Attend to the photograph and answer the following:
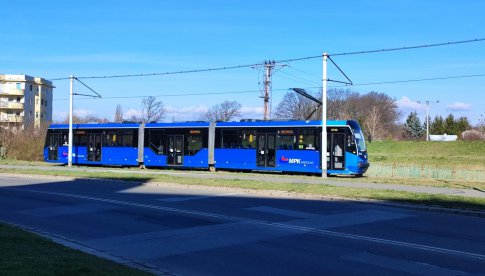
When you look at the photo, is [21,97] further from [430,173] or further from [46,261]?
[46,261]

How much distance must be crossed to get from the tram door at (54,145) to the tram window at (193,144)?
12.1 m

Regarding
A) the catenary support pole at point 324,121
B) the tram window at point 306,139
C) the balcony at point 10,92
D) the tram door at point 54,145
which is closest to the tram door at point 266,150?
the tram window at point 306,139

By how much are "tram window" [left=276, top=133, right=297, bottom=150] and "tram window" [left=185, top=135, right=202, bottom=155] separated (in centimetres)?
567

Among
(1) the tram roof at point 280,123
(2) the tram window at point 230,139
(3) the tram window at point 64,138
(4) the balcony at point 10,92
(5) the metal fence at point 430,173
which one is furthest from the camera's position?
(4) the balcony at point 10,92

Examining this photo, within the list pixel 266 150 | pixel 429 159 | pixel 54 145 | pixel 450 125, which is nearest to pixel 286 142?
pixel 266 150

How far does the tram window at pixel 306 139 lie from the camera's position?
2966cm

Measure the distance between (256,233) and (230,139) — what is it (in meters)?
21.8

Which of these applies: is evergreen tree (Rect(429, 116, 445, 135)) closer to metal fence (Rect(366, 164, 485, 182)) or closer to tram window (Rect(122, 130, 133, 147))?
metal fence (Rect(366, 164, 485, 182))

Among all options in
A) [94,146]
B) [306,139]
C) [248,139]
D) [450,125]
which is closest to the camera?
[306,139]

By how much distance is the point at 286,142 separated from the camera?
3066 cm

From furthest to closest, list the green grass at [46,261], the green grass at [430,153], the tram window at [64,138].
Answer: the green grass at [430,153], the tram window at [64,138], the green grass at [46,261]

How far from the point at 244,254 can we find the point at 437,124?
115 metres

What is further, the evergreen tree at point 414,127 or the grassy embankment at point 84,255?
the evergreen tree at point 414,127

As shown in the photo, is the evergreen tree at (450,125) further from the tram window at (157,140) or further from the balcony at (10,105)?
the tram window at (157,140)
